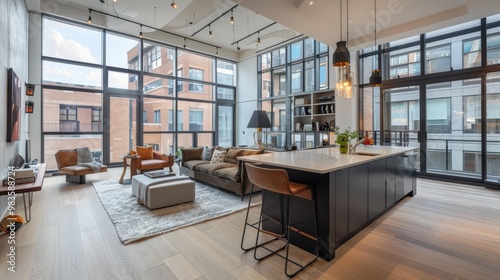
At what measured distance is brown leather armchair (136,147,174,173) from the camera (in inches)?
202

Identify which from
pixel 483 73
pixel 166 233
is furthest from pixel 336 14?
pixel 166 233

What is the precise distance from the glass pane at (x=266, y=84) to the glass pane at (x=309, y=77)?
1.55m

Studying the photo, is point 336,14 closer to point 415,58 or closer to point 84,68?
point 415,58

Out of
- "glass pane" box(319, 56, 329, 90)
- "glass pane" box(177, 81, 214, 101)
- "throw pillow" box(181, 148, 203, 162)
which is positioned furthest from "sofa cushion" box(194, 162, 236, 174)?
"glass pane" box(177, 81, 214, 101)

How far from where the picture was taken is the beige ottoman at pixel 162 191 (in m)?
3.40

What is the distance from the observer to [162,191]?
3.45 m

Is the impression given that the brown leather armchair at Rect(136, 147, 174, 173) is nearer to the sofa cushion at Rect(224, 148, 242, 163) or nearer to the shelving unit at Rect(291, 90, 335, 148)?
the sofa cushion at Rect(224, 148, 242, 163)

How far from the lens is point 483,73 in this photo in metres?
4.62

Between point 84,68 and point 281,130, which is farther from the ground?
point 84,68

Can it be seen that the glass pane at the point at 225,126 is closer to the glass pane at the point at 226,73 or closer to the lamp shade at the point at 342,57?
the glass pane at the point at 226,73

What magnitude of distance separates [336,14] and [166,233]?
4.57m

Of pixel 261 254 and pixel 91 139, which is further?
pixel 91 139

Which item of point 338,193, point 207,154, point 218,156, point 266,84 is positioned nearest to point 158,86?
point 207,154

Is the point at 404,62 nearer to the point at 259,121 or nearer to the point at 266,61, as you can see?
the point at 259,121
